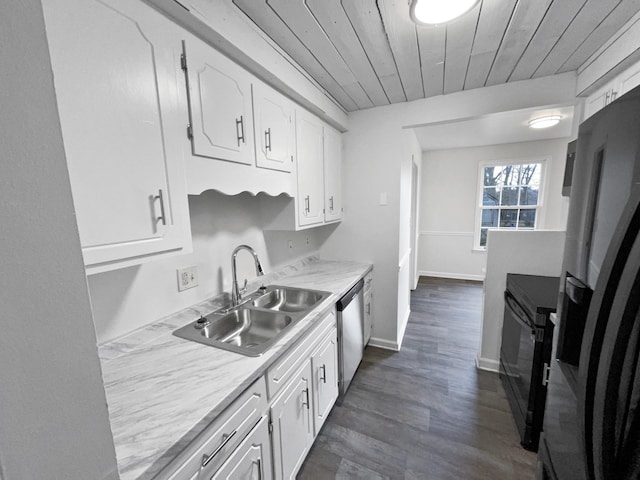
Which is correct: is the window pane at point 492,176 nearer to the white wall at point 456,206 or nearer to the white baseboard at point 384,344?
the white wall at point 456,206

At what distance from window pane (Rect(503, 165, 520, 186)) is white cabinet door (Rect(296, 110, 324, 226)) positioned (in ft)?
13.0

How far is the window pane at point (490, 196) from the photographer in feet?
15.1

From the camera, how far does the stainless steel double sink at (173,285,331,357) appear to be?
3.88 ft

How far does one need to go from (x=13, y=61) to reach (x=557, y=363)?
1228mm

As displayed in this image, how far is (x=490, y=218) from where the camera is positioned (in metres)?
4.68

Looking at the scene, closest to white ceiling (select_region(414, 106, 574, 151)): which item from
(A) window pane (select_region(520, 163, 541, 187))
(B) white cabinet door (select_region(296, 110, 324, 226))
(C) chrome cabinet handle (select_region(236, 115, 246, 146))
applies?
(A) window pane (select_region(520, 163, 541, 187))

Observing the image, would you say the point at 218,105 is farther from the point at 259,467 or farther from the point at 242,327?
the point at 259,467

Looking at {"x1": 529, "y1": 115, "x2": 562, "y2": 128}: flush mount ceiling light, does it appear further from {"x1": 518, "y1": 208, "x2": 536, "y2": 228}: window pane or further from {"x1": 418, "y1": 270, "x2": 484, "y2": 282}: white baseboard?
{"x1": 418, "y1": 270, "x2": 484, "y2": 282}: white baseboard

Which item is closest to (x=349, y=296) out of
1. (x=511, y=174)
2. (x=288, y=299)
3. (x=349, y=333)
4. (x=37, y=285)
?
(x=349, y=333)

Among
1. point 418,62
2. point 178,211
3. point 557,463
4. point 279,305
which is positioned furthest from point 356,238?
point 557,463

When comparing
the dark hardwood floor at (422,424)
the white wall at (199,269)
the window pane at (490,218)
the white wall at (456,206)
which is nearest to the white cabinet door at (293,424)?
the dark hardwood floor at (422,424)

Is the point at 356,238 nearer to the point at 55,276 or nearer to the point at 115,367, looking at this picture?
the point at 115,367

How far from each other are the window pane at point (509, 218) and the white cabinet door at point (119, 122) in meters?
5.21

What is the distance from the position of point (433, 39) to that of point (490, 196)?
4.01 m
